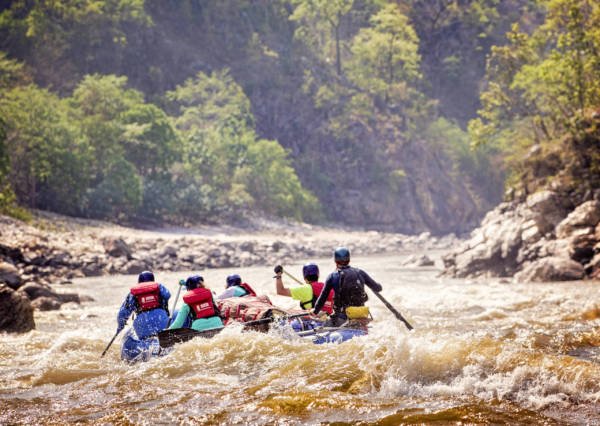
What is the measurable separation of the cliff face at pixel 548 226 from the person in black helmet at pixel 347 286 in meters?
11.9

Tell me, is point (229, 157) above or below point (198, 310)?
above

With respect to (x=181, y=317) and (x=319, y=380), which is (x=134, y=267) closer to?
(x=181, y=317)

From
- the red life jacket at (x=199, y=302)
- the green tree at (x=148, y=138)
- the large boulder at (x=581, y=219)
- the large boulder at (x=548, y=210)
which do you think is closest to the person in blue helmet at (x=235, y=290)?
the red life jacket at (x=199, y=302)

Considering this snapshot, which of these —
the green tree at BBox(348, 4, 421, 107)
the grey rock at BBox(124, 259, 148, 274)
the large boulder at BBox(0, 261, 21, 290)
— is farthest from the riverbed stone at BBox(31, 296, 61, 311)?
the green tree at BBox(348, 4, 421, 107)

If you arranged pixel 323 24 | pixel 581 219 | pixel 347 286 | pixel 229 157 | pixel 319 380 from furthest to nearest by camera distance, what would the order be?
pixel 323 24, pixel 229 157, pixel 581 219, pixel 347 286, pixel 319 380

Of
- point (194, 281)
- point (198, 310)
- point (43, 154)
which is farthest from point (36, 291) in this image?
point (43, 154)

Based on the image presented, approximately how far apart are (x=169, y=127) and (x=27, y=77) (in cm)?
1288

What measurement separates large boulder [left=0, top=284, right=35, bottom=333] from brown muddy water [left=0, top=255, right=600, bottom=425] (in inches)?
19.4

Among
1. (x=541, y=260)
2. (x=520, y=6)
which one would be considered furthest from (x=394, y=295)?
(x=520, y=6)

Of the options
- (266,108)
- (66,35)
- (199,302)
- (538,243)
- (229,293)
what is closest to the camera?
(199,302)

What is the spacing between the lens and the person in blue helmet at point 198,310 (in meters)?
9.69

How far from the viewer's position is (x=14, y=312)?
12.4m

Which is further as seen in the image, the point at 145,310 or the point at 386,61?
the point at 386,61

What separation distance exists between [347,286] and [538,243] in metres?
14.7
